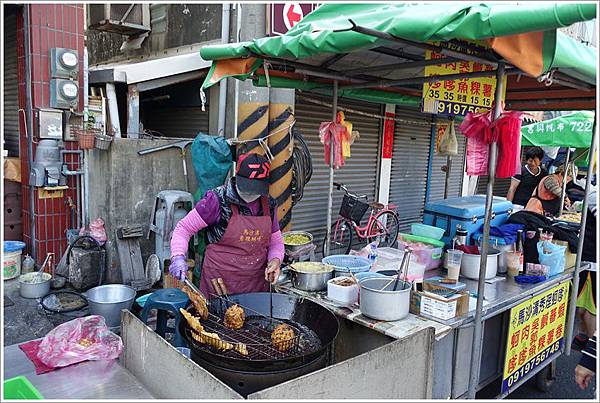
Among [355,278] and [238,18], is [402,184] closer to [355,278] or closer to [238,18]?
[238,18]

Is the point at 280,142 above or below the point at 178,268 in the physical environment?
above

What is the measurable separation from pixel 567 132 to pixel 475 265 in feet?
15.5

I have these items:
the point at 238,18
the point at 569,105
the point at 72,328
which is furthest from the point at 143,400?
the point at 238,18

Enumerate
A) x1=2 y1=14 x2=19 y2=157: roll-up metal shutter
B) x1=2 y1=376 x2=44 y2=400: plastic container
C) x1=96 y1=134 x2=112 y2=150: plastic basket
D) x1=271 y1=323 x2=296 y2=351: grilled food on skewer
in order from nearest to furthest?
1. x1=2 y1=376 x2=44 y2=400: plastic container
2. x1=271 y1=323 x2=296 y2=351: grilled food on skewer
3. x1=96 y1=134 x2=112 y2=150: plastic basket
4. x1=2 y1=14 x2=19 y2=157: roll-up metal shutter

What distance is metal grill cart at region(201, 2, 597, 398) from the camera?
2.36m

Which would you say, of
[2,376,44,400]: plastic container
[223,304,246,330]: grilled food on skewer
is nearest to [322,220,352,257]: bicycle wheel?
[223,304,246,330]: grilled food on skewer

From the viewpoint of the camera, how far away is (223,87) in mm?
7176

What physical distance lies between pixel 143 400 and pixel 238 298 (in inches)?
47.7

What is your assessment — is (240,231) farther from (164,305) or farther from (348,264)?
(348,264)

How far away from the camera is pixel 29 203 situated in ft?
22.0

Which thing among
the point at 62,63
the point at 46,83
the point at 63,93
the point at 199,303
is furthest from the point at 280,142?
the point at 199,303

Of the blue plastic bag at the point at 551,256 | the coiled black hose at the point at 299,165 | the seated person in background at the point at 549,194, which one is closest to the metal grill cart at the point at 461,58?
the blue plastic bag at the point at 551,256

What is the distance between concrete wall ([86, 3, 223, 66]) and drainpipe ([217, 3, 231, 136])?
190 mm

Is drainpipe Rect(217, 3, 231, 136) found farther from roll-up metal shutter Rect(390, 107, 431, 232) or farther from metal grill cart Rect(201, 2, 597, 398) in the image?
roll-up metal shutter Rect(390, 107, 431, 232)
